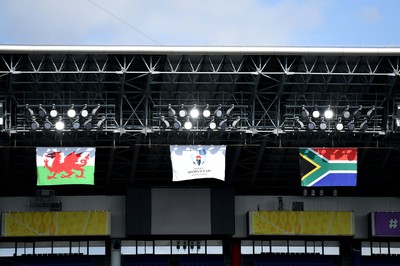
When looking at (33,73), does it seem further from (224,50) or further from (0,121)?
(224,50)

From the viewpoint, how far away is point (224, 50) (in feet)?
163

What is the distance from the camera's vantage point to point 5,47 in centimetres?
4869

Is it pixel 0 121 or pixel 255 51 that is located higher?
pixel 255 51

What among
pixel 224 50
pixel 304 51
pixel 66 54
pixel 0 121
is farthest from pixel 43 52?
pixel 304 51

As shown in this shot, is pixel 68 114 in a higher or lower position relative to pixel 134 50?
lower

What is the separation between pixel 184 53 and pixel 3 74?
32.1ft

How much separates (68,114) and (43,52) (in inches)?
141

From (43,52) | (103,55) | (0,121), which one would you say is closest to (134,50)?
(103,55)

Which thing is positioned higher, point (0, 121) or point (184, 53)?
point (184, 53)

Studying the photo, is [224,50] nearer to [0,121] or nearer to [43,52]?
[43,52]

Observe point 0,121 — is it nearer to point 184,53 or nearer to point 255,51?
point 184,53

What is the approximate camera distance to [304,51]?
49.9 metres

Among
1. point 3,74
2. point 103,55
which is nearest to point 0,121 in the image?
point 3,74

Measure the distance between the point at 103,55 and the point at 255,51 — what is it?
8.24 metres
